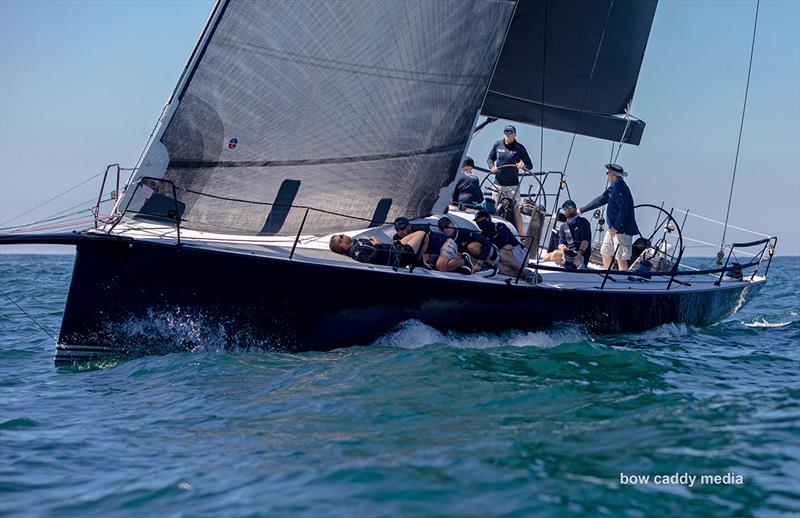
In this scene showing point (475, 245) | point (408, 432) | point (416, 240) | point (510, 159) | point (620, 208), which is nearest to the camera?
point (408, 432)

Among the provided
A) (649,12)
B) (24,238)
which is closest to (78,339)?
(24,238)

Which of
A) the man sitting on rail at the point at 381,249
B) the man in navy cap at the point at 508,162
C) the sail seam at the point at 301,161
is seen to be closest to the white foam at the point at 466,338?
the man sitting on rail at the point at 381,249

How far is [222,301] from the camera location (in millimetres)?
8844

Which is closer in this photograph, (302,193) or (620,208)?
(302,193)

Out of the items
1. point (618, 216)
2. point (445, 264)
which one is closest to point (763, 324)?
point (618, 216)

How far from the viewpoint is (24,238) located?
848 centimetres

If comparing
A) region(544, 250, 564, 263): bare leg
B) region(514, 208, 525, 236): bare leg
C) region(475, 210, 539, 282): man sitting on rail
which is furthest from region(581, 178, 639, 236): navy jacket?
region(475, 210, 539, 282): man sitting on rail

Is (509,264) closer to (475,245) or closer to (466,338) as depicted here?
(475,245)

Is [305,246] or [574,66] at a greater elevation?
[574,66]

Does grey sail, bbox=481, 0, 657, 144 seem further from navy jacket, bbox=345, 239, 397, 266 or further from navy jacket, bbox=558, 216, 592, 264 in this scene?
navy jacket, bbox=345, 239, 397, 266

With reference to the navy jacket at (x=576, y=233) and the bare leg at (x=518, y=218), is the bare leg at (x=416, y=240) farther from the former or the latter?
the bare leg at (x=518, y=218)

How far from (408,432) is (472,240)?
4705mm

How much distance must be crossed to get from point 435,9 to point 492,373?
4.29 metres

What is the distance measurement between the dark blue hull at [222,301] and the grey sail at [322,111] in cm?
85
